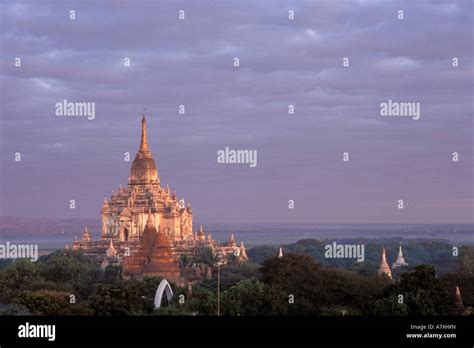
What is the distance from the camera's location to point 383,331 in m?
32.6

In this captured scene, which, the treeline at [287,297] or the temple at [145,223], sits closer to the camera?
the treeline at [287,297]

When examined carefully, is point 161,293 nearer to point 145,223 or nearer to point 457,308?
point 457,308

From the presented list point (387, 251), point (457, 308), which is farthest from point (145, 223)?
point (457, 308)

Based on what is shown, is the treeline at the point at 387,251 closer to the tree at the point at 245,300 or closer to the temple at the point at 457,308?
the tree at the point at 245,300

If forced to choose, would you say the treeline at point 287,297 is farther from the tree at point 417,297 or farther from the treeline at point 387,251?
the treeline at point 387,251

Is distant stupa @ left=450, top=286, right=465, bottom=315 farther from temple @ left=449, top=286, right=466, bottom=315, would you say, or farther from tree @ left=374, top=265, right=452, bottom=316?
tree @ left=374, top=265, right=452, bottom=316

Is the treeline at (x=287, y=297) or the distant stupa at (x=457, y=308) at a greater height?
the treeline at (x=287, y=297)

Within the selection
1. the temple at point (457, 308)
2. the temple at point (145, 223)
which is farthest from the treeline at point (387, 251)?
the temple at point (457, 308)

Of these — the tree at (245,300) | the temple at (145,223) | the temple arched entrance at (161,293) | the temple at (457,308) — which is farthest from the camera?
the temple at (145,223)

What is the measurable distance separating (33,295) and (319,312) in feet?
39.9

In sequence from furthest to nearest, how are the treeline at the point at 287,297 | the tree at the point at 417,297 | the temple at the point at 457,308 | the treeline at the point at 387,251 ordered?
the treeline at the point at 387,251 < the temple at the point at 457,308 < the treeline at the point at 287,297 < the tree at the point at 417,297

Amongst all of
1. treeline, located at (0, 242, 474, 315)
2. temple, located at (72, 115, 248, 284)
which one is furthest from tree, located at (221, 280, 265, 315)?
temple, located at (72, 115, 248, 284)

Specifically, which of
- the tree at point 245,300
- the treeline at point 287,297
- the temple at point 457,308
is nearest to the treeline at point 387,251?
the treeline at point 287,297

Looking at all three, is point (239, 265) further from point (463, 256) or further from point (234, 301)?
point (234, 301)
